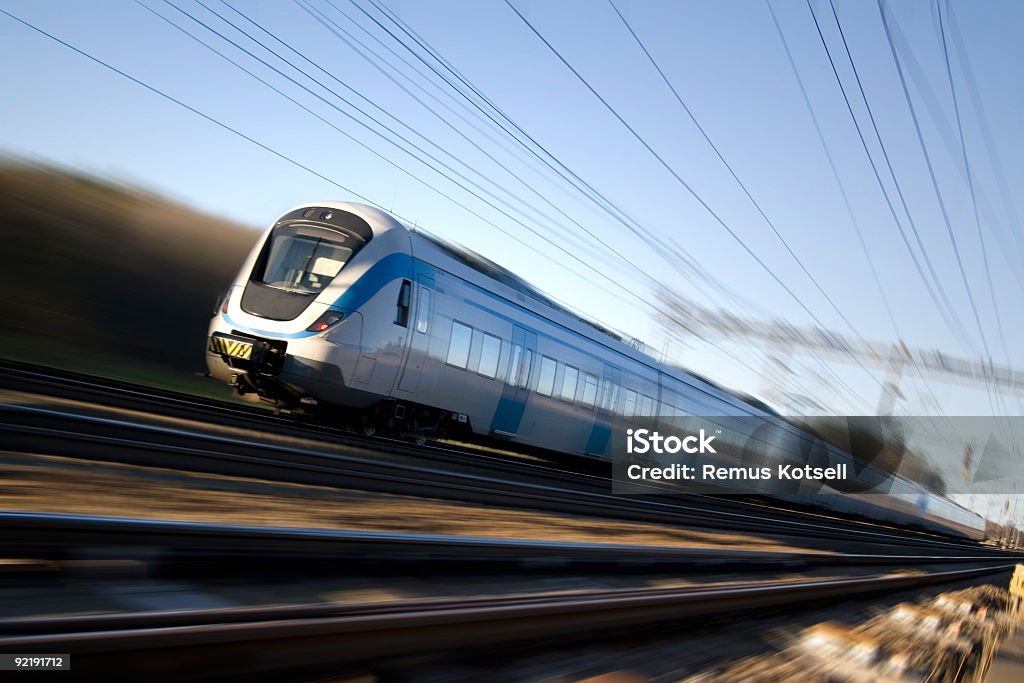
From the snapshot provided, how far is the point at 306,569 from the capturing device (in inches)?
144

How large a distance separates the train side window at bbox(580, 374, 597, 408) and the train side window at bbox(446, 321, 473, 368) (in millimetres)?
3991

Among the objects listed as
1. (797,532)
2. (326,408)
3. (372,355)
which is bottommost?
(797,532)

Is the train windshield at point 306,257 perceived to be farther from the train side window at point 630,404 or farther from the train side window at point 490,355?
the train side window at point 630,404

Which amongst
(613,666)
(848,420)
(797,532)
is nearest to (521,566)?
(613,666)

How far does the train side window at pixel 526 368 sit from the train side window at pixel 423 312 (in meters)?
2.74

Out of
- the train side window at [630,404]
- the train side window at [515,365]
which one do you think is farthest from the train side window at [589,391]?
the train side window at [515,365]

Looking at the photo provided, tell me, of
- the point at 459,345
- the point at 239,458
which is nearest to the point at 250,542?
the point at 239,458

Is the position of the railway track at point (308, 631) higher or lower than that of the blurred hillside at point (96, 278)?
lower

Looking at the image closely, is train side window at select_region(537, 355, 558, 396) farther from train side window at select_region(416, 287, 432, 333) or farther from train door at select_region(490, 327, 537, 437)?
train side window at select_region(416, 287, 432, 333)

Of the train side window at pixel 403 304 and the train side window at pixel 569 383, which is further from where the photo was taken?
the train side window at pixel 569 383

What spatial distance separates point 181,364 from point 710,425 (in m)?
12.6

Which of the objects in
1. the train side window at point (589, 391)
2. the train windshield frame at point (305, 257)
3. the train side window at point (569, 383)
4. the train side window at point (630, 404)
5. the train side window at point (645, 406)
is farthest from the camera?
the train side window at point (645, 406)

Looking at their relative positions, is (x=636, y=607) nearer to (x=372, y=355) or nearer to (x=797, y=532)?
(x=372, y=355)

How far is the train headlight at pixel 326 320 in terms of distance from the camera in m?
9.90
